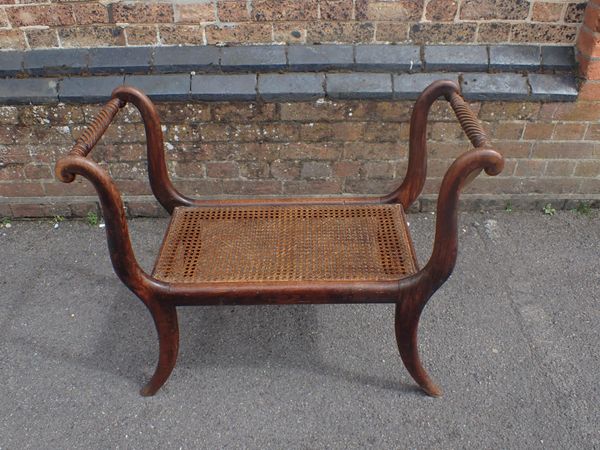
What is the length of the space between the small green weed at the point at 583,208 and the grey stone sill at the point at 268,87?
724 mm

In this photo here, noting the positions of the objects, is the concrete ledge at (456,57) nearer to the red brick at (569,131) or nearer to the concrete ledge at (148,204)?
the red brick at (569,131)

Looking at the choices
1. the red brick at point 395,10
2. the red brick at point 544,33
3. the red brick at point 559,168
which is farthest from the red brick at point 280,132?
the red brick at point 559,168

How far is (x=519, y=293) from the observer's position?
254cm

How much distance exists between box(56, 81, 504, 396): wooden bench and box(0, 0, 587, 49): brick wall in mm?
643

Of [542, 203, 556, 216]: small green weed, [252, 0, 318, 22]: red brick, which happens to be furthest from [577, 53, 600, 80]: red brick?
[252, 0, 318, 22]: red brick

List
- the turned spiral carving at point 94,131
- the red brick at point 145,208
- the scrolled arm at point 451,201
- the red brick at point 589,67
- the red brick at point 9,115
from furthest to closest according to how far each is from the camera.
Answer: the red brick at point 145,208, the red brick at point 9,115, the red brick at point 589,67, the turned spiral carving at point 94,131, the scrolled arm at point 451,201

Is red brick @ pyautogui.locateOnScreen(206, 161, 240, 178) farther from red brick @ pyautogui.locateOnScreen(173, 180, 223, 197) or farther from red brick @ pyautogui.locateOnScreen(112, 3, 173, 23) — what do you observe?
red brick @ pyautogui.locateOnScreen(112, 3, 173, 23)

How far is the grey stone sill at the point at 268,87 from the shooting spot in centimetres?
257

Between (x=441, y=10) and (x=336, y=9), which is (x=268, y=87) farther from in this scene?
(x=441, y=10)

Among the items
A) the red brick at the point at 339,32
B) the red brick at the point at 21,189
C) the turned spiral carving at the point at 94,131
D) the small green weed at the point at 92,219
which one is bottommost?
the small green weed at the point at 92,219

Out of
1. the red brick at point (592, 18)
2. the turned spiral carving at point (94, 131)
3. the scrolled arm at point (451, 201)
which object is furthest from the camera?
the red brick at point (592, 18)

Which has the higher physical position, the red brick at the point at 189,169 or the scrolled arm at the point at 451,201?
the scrolled arm at the point at 451,201

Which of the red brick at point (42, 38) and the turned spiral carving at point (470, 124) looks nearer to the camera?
the turned spiral carving at point (470, 124)

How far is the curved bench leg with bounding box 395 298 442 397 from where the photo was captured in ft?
6.13
